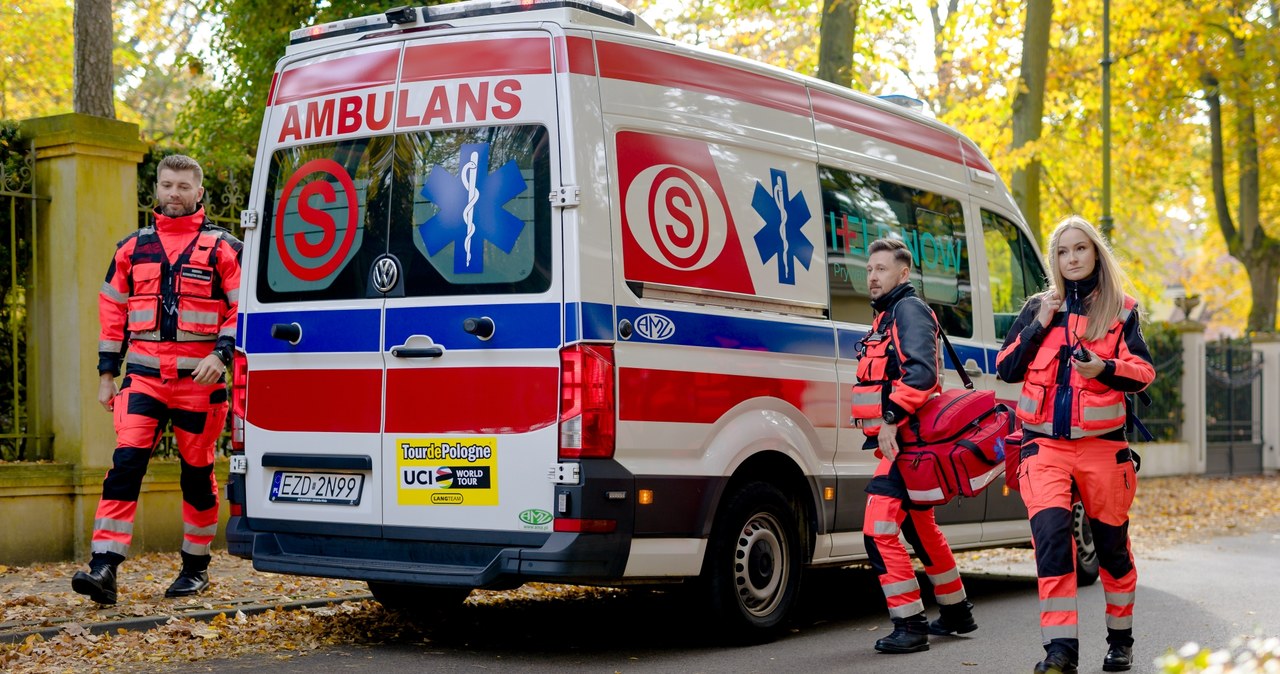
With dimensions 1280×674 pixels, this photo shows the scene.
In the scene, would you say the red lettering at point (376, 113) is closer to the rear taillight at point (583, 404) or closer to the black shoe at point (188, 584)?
the rear taillight at point (583, 404)

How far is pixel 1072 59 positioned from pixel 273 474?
21.8 m

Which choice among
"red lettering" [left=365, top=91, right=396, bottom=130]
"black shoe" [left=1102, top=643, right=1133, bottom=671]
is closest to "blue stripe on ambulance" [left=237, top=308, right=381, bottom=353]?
"red lettering" [left=365, top=91, right=396, bottom=130]

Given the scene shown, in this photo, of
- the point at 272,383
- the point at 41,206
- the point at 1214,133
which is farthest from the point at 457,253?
the point at 1214,133

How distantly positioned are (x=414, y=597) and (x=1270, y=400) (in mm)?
22194

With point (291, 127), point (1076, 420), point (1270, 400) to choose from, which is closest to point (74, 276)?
point (291, 127)

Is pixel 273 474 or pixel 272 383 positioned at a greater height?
pixel 272 383

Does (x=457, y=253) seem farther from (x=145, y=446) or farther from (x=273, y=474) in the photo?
(x=145, y=446)

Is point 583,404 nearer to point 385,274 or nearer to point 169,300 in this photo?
point 385,274

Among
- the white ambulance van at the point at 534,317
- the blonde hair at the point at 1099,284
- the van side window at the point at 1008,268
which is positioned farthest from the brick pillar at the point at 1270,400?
the blonde hair at the point at 1099,284

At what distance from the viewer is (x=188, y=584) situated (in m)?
7.45

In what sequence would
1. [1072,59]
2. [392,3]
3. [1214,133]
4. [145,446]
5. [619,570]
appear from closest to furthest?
[619,570]
[145,446]
[392,3]
[1072,59]
[1214,133]

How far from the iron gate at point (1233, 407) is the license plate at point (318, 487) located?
20.4m

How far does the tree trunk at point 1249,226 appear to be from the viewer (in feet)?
90.6

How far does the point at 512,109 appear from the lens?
19.8 feet
